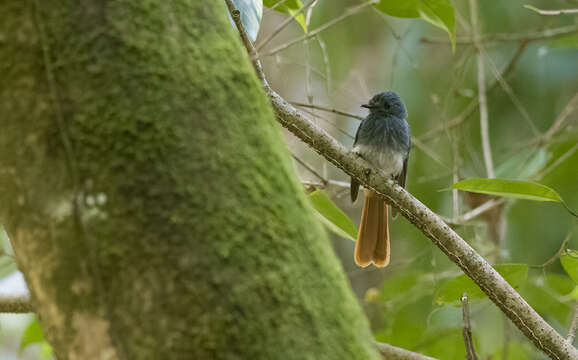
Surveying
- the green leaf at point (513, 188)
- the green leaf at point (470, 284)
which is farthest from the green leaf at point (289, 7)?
the green leaf at point (470, 284)

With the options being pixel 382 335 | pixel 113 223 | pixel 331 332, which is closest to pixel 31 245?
pixel 113 223

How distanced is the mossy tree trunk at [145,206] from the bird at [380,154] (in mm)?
2591

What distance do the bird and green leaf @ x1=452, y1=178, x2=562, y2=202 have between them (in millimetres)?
1364

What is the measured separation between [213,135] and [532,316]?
1.60 metres

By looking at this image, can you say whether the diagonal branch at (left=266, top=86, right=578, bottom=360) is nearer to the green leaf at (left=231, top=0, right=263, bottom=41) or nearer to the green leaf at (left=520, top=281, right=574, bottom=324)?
the green leaf at (left=231, top=0, right=263, bottom=41)

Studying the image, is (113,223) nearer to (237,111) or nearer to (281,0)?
(237,111)

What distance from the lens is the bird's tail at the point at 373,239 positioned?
3.37m

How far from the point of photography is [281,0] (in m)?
2.37

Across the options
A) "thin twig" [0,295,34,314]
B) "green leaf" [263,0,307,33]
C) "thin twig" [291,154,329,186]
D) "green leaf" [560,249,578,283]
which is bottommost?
"thin twig" [0,295,34,314]

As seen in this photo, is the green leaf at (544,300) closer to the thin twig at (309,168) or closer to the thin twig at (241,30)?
the thin twig at (309,168)

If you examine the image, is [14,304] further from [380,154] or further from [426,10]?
[380,154]

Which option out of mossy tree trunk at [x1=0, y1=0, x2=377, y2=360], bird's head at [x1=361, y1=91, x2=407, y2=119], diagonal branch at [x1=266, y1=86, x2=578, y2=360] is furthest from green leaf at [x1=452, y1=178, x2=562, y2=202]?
bird's head at [x1=361, y1=91, x2=407, y2=119]

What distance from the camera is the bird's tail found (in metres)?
3.37

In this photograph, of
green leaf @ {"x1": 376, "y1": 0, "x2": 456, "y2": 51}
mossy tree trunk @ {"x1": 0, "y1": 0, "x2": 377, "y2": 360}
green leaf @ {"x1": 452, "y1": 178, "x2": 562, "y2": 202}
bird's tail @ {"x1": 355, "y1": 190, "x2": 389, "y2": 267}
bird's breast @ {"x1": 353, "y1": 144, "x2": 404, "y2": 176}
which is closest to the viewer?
mossy tree trunk @ {"x1": 0, "y1": 0, "x2": 377, "y2": 360}
